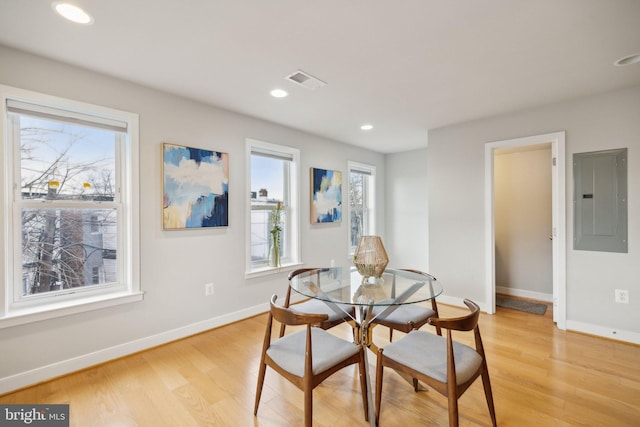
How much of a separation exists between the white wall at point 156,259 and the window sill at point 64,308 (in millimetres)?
56

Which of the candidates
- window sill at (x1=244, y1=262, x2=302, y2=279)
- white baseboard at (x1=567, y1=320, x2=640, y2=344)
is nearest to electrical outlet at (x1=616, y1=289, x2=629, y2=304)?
white baseboard at (x1=567, y1=320, x2=640, y2=344)

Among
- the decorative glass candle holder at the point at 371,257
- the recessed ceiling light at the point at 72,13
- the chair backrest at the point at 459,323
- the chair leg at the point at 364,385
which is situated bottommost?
the chair leg at the point at 364,385

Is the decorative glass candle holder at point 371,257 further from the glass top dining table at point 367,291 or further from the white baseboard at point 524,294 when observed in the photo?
the white baseboard at point 524,294

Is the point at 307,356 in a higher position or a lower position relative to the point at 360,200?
lower

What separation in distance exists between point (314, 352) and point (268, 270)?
2075 millimetres

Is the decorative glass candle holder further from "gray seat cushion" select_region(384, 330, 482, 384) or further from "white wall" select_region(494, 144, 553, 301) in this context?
"white wall" select_region(494, 144, 553, 301)

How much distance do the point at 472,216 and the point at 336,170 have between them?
2.05 metres

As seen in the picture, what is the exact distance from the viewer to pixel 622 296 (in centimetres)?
284

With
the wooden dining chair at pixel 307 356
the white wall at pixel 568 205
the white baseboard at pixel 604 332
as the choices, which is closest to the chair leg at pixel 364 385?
the wooden dining chair at pixel 307 356

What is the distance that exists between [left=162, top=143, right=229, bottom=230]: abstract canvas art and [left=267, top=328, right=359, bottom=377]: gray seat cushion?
1709mm

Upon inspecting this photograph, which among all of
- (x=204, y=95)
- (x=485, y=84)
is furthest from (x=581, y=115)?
(x=204, y=95)

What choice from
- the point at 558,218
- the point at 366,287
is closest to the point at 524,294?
the point at 558,218

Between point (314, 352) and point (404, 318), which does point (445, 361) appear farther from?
point (314, 352)

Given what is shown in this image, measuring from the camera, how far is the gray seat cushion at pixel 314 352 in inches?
63.3
